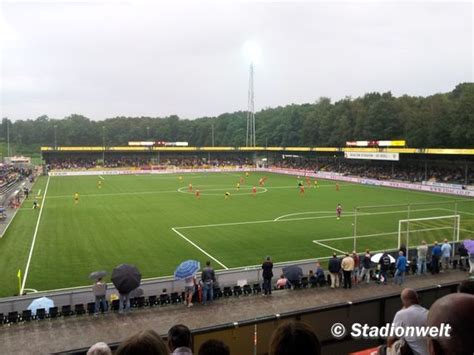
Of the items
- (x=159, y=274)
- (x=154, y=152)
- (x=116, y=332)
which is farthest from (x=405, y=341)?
(x=154, y=152)

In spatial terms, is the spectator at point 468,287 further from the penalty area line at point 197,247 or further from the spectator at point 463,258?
the penalty area line at point 197,247

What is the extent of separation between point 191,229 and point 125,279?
60.6 feet

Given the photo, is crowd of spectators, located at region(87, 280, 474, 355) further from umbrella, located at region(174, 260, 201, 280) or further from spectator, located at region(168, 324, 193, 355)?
umbrella, located at region(174, 260, 201, 280)

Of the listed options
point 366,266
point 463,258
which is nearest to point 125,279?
point 366,266

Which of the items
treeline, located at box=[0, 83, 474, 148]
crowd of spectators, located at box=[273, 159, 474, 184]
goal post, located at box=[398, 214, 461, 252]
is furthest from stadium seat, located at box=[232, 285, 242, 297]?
treeline, located at box=[0, 83, 474, 148]

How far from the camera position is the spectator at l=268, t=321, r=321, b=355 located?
2.76 m

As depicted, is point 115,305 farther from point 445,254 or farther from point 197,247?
point 445,254

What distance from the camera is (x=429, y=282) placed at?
19250mm

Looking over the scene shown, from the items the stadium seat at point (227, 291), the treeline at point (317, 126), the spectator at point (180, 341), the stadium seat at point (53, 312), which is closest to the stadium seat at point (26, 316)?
the stadium seat at point (53, 312)

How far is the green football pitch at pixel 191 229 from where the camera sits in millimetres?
24953

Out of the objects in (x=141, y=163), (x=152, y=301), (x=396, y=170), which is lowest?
(x=152, y=301)

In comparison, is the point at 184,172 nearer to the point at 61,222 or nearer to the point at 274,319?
the point at 61,222

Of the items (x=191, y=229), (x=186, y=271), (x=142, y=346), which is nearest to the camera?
(x=142, y=346)

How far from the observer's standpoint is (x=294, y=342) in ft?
9.08
